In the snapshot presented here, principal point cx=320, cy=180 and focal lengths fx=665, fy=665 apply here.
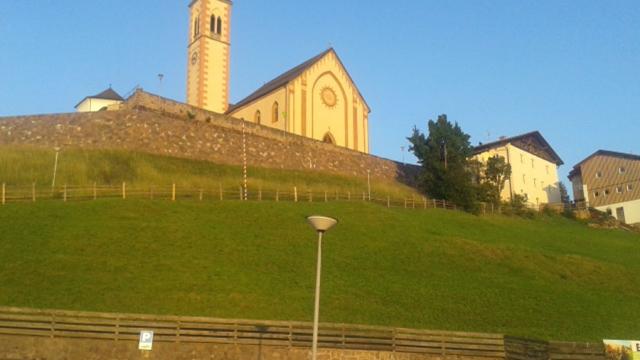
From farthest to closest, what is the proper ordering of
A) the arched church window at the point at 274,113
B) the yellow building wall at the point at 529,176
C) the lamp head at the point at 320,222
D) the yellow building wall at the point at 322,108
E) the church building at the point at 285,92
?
the yellow building wall at the point at 529,176 < the arched church window at the point at 274,113 < the church building at the point at 285,92 < the yellow building wall at the point at 322,108 < the lamp head at the point at 320,222

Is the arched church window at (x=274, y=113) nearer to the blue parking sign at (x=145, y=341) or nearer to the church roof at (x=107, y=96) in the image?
the church roof at (x=107, y=96)

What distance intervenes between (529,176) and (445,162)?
1584 cm

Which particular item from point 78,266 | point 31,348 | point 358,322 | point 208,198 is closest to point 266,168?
point 208,198

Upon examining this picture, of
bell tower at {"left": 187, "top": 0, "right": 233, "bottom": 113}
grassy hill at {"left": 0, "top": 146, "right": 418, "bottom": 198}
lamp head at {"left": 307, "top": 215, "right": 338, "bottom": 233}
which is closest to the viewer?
lamp head at {"left": 307, "top": 215, "right": 338, "bottom": 233}

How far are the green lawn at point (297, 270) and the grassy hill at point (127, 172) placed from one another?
5.70 metres

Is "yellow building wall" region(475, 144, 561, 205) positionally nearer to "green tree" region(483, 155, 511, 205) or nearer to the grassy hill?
"green tree" region(483, 155, 511, 205)

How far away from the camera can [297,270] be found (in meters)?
25.7

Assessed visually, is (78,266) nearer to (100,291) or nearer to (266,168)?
(100,291)

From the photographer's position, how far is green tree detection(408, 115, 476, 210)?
49906 mm

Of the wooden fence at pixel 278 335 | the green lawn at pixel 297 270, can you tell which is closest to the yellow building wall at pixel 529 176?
the green lawn at pixel 297 270

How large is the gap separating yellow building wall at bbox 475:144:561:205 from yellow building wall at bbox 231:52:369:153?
1207cm

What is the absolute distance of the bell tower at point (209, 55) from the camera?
212ft

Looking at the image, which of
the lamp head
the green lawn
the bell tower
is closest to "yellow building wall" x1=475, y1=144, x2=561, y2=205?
the green lawn

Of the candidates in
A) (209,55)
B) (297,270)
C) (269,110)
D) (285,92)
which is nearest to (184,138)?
(285,92)
